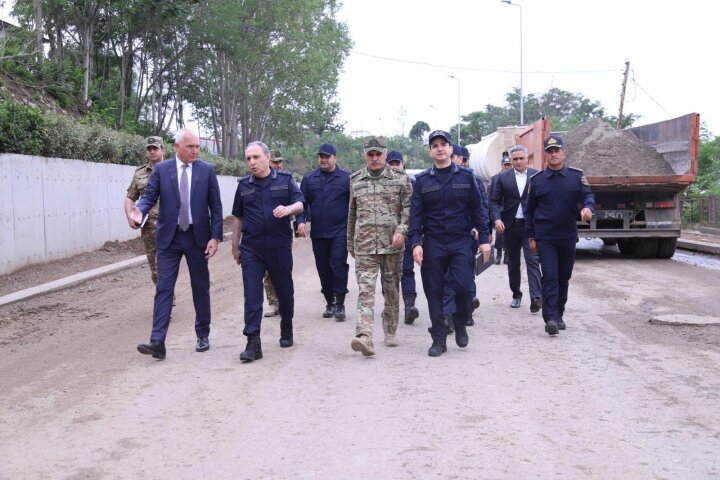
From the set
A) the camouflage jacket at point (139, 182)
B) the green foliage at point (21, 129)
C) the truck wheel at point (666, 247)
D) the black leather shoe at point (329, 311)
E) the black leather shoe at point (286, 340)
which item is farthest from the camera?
the truck wheel at point (666, 247)

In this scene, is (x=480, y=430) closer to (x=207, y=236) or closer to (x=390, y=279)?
(x=390, y=279)

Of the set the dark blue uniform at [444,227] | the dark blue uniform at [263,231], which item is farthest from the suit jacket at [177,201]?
the dark blue uniform at [444,227]

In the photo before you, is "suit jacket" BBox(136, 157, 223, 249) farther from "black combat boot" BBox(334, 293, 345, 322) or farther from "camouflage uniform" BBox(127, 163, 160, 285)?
Answer: "black combat boot" BBox(334, 293, 345, 322)

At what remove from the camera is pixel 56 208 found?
46.7 ft

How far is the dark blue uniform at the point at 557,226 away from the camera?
801 cm

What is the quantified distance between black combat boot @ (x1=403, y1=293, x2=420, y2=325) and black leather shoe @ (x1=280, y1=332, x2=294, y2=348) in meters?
1.68

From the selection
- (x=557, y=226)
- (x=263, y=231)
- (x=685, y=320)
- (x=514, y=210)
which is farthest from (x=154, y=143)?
(x=685, y=320)

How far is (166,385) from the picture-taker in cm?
597

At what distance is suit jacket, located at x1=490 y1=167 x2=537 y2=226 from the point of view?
9.45 m

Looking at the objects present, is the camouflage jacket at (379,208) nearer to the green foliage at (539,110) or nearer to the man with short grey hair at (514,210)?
the man with short grey hair at (514,210)

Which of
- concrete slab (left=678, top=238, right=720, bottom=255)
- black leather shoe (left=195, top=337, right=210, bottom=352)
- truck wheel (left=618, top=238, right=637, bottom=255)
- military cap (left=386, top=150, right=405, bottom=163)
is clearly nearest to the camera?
black leather shoe (left=195, top=337, right=210, bottom=352)

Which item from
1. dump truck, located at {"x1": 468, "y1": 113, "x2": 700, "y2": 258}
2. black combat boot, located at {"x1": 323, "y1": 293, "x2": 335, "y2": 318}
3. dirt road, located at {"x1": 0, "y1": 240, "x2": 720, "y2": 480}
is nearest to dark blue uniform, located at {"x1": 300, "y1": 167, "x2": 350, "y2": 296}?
black combat boot, located at {"x1": 323, "y1": 293, "x2": 335, "y2": 318}

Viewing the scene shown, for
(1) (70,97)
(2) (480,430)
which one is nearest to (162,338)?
(2) (480,430)

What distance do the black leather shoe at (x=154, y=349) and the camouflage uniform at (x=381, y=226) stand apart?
178 centimetres
